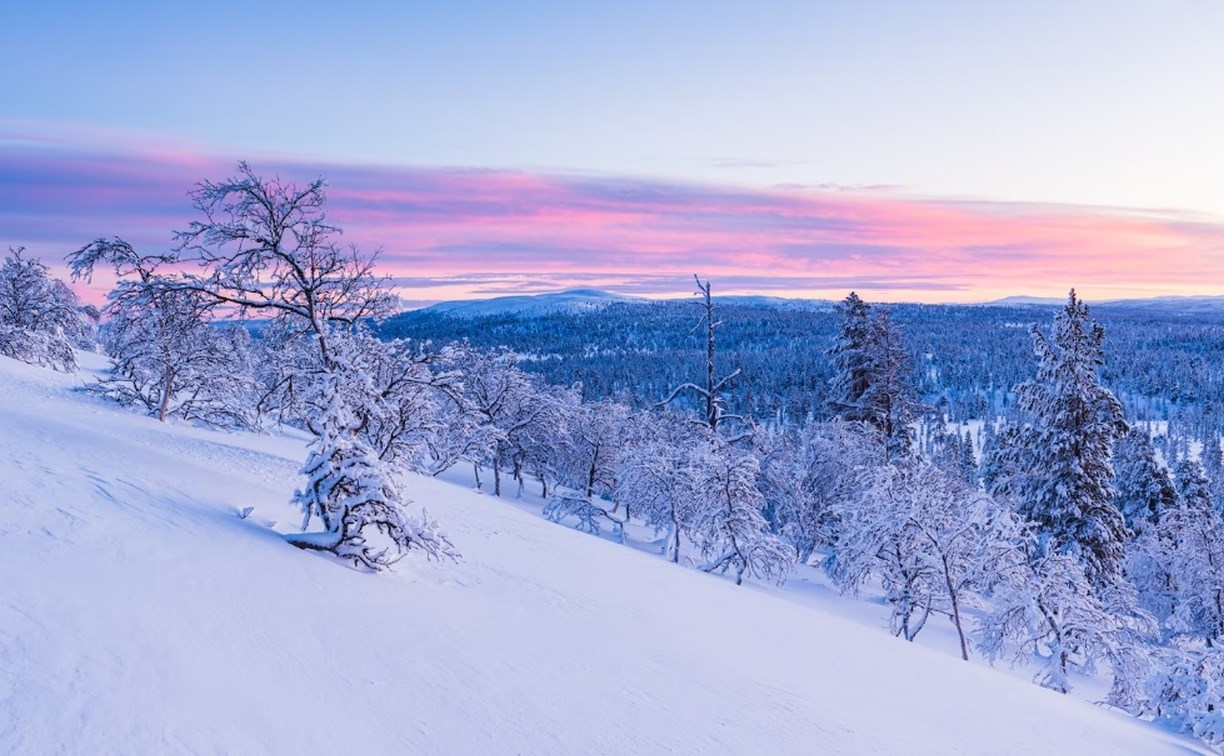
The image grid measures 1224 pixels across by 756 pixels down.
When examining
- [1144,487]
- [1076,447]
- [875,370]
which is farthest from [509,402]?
[1144,487]

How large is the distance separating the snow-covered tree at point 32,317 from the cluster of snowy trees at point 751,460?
0.11 metres

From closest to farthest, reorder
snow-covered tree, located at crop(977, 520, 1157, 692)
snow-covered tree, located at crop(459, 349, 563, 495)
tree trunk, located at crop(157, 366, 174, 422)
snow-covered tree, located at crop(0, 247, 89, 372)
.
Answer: snow-covered tree, located at crop(977, 520, 1157, 692) → tree trunk, located at crop(157, 366, 174, 422) → snow-covered tree, located at crop(0, 247, 89, 372) → snow-covered tree, located at crop(459, 349, 563, 495)

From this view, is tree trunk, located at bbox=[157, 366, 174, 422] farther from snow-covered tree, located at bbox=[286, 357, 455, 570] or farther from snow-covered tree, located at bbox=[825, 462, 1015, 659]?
snow-covered tree, located at bbox=[825, 462, 1015, 659]

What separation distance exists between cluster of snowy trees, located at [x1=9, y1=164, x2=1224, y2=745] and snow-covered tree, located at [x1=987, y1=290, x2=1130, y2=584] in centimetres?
8

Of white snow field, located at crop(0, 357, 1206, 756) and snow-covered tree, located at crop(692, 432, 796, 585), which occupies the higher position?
white snow field, located at crop(0, 357, 1206, 756)

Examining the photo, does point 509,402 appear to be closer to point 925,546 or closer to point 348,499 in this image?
point 925,546

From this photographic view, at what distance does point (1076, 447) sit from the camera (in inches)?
1052

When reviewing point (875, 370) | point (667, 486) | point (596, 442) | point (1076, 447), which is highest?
point (875, 370)

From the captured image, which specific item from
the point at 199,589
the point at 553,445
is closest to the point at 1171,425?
the point at 553,445

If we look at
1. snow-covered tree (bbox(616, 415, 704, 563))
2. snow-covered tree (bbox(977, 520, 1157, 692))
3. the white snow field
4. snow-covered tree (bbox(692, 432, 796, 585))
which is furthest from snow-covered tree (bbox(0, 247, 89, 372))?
snow-covered tree (bbox(977, 520, 1157, 692))

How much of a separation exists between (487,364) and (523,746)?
3815cm

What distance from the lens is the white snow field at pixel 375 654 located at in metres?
5.38

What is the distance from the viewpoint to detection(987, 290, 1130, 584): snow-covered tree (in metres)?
26.6

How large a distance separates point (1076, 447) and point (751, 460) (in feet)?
41.2
